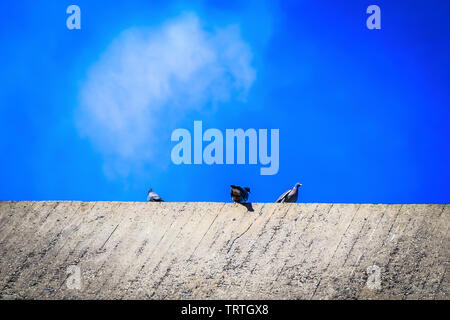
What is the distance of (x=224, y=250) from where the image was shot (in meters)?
4.82

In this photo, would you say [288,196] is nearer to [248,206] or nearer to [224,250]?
[248,206]

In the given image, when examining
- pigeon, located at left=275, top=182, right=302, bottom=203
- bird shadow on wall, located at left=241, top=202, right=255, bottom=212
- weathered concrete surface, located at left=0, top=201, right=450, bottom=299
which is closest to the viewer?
weathered concrete surface, located at left=0, top=201, right=450, bottom=299

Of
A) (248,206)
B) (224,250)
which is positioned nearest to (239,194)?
(248,206)

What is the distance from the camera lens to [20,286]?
15.3 ft

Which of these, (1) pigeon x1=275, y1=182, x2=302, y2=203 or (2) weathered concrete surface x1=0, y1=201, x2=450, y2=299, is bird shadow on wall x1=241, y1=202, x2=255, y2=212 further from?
(1) pigeon x1=275, y1=182, x2=302, y2=203

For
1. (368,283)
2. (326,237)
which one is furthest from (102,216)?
(368,283)

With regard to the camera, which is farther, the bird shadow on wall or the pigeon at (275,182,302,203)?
the pigeon at (275,182,302,203)

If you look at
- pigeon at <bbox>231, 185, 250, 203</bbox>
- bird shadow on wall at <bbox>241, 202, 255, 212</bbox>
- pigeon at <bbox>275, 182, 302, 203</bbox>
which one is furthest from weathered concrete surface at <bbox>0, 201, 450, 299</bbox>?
pigeon at <bbox>275, 182, 302, 203</bbox>

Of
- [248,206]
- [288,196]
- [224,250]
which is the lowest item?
[224,250]

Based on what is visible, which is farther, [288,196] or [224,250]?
[288,196]

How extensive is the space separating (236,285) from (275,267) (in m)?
0.39

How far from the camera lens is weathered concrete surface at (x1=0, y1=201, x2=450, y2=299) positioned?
4.54 metres
